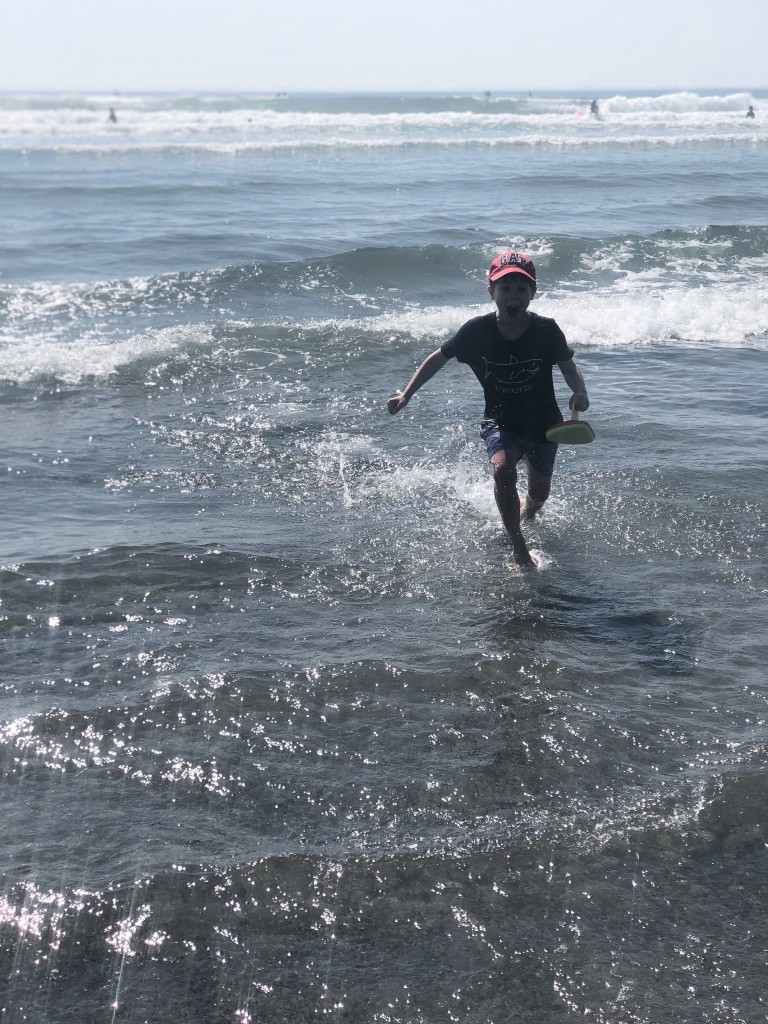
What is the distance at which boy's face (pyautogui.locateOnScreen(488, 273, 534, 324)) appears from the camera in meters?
5.20

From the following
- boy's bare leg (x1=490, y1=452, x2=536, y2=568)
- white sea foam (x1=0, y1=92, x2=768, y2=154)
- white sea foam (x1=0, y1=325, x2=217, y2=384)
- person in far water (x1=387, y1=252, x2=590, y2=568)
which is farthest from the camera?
white sea foam (x1=0, y1=92, x2=768, y2=154)

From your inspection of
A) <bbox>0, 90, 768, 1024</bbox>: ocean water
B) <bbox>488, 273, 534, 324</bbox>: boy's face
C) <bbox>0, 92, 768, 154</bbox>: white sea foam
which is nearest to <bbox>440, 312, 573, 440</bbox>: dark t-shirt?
<bbox>488, 273, 534, 324</bbox>: boy's face

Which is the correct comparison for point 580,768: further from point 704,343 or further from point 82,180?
point 82,180

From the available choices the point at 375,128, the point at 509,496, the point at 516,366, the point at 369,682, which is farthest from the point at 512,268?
the point at 375,128

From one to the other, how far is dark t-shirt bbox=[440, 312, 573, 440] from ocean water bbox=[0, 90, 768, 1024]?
2.78ft

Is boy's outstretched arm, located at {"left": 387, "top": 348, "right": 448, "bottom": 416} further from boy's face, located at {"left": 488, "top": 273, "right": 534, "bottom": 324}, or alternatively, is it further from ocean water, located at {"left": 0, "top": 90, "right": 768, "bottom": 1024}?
ocean water, located at {"left": 0, "top": 90, "right": 768, "bottom": 1024}

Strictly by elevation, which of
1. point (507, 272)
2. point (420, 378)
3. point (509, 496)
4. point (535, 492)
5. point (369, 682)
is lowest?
point (369, 682)

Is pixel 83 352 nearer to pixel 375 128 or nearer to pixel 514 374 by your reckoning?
pixel 514 374

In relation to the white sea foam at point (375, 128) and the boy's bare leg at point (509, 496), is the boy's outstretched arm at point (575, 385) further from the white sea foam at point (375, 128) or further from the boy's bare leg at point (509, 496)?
the white sea foam at point (375, 128)

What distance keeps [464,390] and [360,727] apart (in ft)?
18.3

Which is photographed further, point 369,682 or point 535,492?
point 535,492

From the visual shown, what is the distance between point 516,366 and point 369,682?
2070 millimetres

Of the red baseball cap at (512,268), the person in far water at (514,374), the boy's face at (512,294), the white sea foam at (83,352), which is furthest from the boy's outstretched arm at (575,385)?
the white sea foam at (83,352)

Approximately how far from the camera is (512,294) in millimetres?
5234
